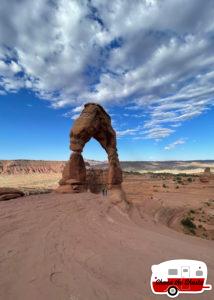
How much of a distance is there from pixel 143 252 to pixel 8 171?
68526mm

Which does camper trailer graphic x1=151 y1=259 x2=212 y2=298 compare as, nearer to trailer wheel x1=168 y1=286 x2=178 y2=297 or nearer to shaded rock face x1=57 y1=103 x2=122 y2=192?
trailer wheel x1=168 y1=286 x2=178 y2=297

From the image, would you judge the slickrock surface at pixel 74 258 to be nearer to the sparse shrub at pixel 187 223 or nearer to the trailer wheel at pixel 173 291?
the trailer wheel at pixel 173 291

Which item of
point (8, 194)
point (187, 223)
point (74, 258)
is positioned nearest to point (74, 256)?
point (74, 258)

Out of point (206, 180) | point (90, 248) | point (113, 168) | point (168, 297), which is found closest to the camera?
point (168, 297)

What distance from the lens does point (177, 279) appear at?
147 inches

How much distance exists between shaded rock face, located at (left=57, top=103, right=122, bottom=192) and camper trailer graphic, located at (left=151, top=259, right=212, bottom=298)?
41.4 ft

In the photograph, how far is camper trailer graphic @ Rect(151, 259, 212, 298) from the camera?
3.72 meters

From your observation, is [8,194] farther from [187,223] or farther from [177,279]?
[187,223]

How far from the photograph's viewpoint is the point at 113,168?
68.2ft

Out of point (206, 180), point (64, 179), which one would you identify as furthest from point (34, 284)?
point (206, 180)

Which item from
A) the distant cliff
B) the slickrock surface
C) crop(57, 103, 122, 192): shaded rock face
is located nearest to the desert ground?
the slickrock surface

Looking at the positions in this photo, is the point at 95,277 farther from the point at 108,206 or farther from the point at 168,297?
the point at 108,206

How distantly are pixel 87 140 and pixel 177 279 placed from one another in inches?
608

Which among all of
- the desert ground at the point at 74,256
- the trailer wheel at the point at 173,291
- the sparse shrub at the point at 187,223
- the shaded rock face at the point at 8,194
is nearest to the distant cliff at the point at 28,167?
the sparse shrub at the point at 187,223
